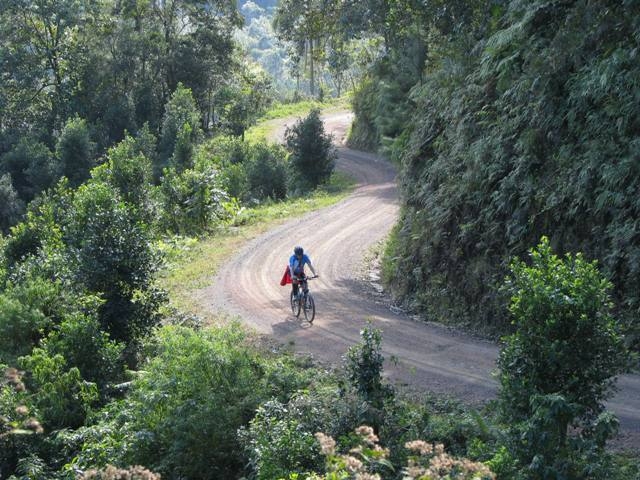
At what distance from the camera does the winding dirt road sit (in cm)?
1356

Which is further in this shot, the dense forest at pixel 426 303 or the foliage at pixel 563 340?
the dense forest at pixel 426 303

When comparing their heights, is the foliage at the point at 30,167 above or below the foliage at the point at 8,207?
above

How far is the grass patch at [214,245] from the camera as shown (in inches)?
854

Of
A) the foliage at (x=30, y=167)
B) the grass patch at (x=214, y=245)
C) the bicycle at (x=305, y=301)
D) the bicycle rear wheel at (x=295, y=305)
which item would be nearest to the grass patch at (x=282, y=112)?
the foliage at (x=30, y=167)

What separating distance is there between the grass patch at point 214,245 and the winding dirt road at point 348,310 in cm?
54

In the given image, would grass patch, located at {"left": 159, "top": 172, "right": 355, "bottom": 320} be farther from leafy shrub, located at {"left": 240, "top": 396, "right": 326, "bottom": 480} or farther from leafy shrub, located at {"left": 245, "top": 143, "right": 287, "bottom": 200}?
leafy shrub, located at {"left": 240, "top": 396, "right": 326, "bottom": 480}

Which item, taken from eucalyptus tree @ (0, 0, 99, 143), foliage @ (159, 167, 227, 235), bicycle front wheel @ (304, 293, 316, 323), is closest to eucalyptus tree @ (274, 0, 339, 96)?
eucalyptus tree @ (0, 0, 99, 143)

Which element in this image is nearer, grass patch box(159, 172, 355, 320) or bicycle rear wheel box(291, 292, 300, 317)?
bicycle rear wheel box(291, 292, 300, 317)

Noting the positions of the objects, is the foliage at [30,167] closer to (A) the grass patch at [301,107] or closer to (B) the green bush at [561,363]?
(A) the grass patch at [301,107]

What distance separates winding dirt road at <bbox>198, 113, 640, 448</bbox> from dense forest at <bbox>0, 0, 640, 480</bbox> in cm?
76

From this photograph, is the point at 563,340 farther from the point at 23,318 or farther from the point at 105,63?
the point at 105,63

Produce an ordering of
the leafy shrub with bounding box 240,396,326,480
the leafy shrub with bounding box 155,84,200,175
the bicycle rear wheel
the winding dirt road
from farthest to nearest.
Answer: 1. the leafy shrub with bounding box 155,84,200,175
2. the bicycle rear wheel
3. the winding dirt road
4. the leafy shrub with bounding box 240,396,326,480

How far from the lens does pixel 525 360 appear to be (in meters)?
8.66

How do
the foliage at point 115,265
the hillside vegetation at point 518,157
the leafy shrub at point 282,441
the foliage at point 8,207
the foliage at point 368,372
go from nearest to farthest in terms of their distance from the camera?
the leafy shrub at point 282,441
the foliage at point 368,372
the hillside vegetation at point 518,157
the foliage at point 115,265
the foliage at point 8,207
